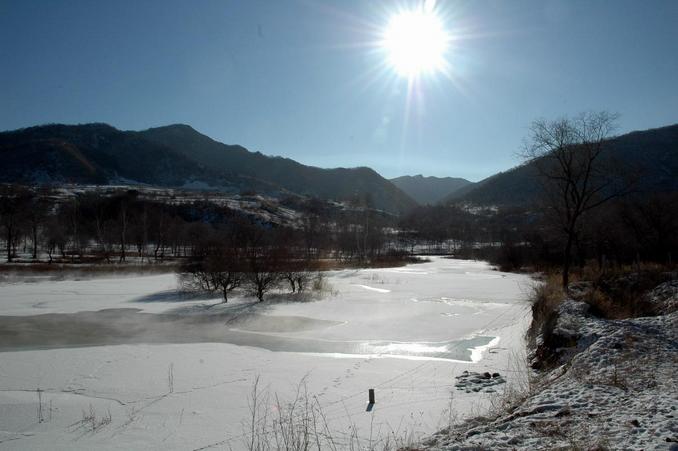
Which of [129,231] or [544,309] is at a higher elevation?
[129,231]

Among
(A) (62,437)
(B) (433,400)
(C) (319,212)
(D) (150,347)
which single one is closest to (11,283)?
(D) (150,347)

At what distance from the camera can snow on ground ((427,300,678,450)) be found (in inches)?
196

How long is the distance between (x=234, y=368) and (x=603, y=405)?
9.43 metres

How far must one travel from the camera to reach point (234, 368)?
12219mm

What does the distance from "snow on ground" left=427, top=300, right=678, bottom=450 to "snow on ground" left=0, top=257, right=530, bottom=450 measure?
5.67ft

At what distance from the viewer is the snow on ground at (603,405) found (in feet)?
16.3

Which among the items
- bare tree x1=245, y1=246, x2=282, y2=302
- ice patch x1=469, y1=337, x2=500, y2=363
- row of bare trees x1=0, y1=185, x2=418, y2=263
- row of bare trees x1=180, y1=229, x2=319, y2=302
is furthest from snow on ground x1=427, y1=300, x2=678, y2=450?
row of bare trees x1=0, y1=185, x2=418, y2=263

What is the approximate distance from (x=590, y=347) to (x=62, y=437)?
35.6ft

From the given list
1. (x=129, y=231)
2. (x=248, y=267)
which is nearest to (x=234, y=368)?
(x=248, y=267)

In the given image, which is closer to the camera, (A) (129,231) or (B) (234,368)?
(B) (234,368)

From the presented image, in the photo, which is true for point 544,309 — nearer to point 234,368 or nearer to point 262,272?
point 234,368

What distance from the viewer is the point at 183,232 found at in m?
82.6

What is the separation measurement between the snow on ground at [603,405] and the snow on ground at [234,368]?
5.67 feet

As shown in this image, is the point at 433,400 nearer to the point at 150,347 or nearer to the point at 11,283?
the point at 150,347
